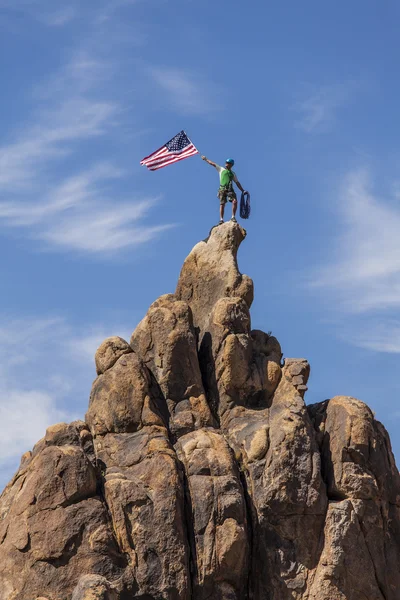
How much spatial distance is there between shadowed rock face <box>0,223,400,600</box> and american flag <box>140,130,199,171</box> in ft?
25.4

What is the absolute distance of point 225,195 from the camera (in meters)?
55.9

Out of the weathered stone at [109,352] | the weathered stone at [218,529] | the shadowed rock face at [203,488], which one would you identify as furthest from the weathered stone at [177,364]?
the weathered stone at [218,529]

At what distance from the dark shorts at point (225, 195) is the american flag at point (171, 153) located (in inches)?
93.9

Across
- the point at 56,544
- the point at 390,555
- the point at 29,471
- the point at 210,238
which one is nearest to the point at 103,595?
the point at 56,544

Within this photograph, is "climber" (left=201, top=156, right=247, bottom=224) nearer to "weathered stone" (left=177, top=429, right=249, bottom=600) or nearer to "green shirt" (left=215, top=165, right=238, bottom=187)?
"green shirt" (left=215, top=165, right=238, bottom=187)

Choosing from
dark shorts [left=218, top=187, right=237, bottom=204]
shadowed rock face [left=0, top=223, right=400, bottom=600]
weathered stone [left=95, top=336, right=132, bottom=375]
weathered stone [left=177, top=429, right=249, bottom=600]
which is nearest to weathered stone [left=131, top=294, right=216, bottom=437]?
shadowed rock face [left=0, top=223, right=400, bottom=600]

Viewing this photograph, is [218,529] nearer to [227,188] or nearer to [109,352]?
[109,352]

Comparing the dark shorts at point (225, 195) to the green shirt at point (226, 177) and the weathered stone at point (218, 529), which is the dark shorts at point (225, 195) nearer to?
the green shirt at point (226, 177)

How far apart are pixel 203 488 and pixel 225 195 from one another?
43.1ft

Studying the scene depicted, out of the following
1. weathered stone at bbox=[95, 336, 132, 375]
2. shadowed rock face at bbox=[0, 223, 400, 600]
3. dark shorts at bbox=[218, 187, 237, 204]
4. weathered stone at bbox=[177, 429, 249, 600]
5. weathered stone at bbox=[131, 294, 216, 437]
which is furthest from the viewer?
dark shorts at bbox=[218, 187, 237, 204]

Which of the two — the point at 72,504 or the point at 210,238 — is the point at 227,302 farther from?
the point at 72,504

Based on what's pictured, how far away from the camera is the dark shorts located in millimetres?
55844

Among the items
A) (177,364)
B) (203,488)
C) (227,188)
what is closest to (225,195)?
(227,188)

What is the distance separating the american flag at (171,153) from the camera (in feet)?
188
